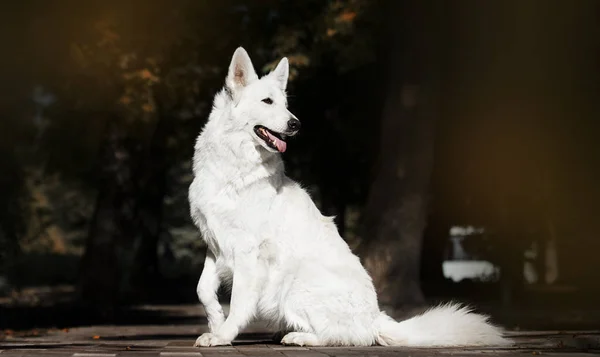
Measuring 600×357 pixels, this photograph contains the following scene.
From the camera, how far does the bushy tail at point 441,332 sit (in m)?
10.1

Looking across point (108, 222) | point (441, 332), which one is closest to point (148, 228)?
point (108, 222)

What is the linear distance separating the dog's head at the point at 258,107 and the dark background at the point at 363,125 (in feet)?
27.5

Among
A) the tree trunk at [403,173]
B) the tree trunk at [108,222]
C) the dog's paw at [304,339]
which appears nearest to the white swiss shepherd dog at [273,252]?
the dog's paw at [304,339]

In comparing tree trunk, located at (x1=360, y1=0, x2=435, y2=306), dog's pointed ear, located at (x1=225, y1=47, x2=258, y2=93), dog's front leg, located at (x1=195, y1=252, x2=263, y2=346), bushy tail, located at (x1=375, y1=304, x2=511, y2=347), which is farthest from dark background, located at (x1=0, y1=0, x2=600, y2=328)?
dog's pointed ear, located at (x1=225, y1=47, x2=258, y2=93)

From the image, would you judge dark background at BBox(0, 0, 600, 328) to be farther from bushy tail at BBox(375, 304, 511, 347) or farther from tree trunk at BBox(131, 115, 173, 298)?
bushy tail at BBox(375, 304, 511, 347)

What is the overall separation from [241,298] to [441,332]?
1830mm

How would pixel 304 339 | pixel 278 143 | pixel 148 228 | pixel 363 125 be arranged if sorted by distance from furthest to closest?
pixel 148 228 < pixel 363 125 < pixel 278 143 < pixel 304 339

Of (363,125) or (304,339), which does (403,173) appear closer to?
(304,339)

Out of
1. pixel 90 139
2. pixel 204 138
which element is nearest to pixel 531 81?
pixel 90 139

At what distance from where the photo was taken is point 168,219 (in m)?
75.6

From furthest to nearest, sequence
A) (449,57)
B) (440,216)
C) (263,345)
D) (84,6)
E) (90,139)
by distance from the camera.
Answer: (440,216), (90,139), (449,57), (84,6), (263,345)

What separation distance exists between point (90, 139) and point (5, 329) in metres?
15.9

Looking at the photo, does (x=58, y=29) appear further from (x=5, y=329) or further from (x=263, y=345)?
(x=263, y=345)

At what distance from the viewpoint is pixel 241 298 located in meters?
10.2
